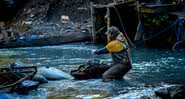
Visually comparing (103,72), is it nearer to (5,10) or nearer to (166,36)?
(166,36)

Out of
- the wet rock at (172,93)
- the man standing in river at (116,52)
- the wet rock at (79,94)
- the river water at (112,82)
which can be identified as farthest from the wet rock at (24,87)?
the wet rock at (172,93)

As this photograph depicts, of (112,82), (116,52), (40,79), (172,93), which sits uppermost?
(116,52)

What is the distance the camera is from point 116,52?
12148 mm

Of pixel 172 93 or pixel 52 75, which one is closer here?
pixel 172 93

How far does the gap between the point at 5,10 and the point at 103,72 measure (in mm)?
26675

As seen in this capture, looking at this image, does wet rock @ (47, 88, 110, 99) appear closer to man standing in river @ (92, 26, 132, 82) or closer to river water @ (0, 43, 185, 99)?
river water @ (0, 43, 185, 99)

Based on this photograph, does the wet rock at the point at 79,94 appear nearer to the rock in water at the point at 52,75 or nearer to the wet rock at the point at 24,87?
the wet rock at the point at 24,87

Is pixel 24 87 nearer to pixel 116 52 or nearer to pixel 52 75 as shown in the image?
pixel 52 75

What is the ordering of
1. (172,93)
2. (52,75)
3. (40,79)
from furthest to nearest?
(52,75), (40,79), (172,93)

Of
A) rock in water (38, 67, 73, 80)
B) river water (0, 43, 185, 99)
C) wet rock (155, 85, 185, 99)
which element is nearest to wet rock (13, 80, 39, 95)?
river water (0, 43, 185, 99)

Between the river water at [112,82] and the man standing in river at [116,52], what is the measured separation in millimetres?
299

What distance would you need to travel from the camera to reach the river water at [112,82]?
443 inches

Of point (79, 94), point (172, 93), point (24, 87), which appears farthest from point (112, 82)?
point (172, 93)

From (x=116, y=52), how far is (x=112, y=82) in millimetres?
977
